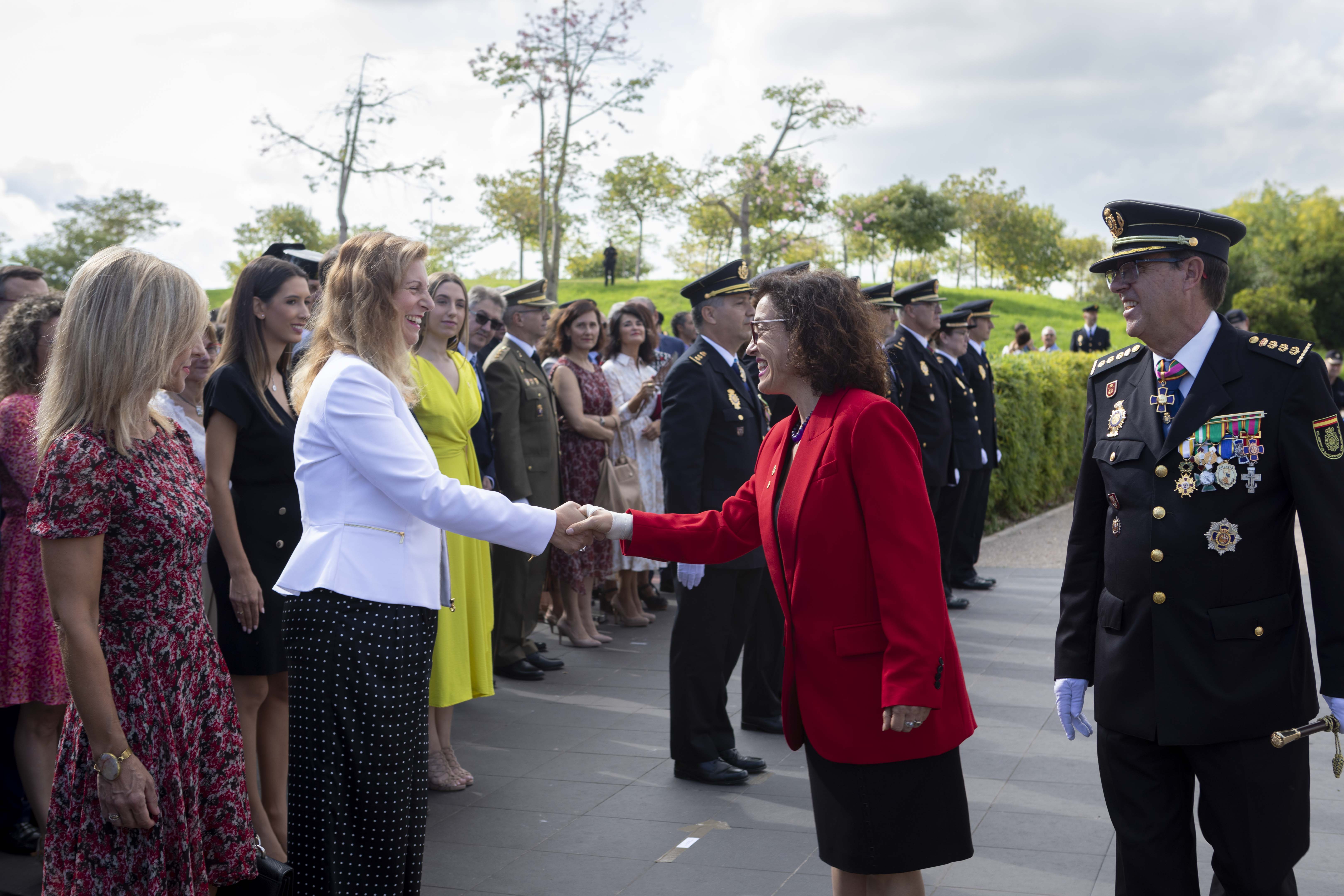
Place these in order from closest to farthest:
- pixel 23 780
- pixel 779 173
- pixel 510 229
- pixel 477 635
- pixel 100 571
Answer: pixel 100 571 → pixel 23 780 → pixel 477 635 → pixel 779 173 → pixel 510 229

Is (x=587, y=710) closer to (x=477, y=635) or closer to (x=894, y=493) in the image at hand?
(x=477, y=635)

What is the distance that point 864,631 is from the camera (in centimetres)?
269

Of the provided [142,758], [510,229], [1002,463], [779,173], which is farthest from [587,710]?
[510,229]

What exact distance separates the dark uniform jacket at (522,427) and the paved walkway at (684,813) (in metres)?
1.22

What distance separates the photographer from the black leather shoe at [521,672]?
6.73m

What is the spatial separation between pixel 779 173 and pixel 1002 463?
19535mm

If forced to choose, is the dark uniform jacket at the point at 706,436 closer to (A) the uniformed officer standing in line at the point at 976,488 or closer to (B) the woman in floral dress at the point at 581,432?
(B) the woman in floral dress at the point at 581,432

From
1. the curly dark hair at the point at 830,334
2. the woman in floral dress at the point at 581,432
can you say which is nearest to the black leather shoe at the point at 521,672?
the woman in floral dress at the point at 581,432

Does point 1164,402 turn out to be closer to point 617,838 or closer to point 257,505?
point 617,838

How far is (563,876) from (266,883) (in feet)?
4.25

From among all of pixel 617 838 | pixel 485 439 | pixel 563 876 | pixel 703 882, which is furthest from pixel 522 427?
pixel 703 882

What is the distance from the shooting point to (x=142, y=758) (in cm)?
A: 271

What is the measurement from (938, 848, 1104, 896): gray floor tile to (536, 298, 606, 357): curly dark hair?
15.1 ft

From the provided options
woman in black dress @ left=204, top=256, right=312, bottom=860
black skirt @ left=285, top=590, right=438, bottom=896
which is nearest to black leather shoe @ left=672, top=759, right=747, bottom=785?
woman in black dress @ left=204, top=256, right=312, bottom=860
